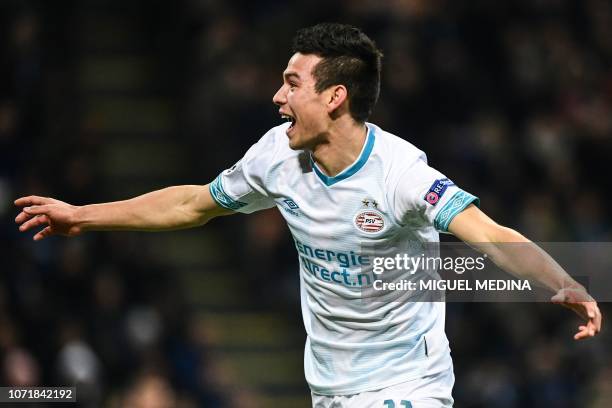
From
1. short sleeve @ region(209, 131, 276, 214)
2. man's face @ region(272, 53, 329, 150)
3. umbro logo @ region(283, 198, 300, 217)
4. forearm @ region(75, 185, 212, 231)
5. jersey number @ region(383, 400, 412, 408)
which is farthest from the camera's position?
forearm @ region(75, 185, 212, 231)

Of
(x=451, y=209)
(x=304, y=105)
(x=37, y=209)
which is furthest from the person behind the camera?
(x=37, y=209)

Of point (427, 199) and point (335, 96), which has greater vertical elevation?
point (335, 96)

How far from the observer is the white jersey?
5.24m

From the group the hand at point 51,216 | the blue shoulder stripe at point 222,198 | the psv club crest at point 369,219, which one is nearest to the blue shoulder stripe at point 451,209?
the psv club crest at point 369,219

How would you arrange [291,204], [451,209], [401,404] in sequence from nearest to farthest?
[451,209]
[401,404]
[291,204]

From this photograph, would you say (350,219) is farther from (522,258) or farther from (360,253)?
(522,258)

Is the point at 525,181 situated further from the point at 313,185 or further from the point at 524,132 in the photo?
the point at 313,185

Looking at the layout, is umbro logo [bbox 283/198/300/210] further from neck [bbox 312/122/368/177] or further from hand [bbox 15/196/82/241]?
hand [bbox 15/196/82/241]

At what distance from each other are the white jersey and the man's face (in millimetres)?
166

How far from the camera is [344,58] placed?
5.35m

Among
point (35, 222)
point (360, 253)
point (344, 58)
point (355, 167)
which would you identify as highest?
point (344, 58)

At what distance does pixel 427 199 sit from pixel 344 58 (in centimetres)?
75

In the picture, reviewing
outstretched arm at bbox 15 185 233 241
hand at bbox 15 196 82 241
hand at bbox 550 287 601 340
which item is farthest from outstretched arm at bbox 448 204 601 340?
hand at bbox 15 196 82 241

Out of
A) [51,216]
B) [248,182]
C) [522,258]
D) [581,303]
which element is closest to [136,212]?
[51,216]
